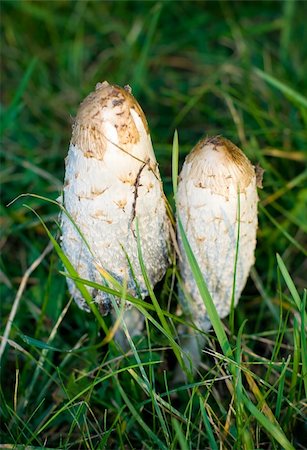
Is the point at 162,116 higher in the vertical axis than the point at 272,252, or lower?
higher

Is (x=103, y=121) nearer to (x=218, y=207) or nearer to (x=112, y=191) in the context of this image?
(x=112, y=191)

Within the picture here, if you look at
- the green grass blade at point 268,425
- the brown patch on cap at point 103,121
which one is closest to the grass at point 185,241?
the green grass blade at point 268,425

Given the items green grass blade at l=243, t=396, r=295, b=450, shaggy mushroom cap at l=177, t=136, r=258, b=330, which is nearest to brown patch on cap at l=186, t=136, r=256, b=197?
shaggy mushroom cap at l=177, t=136, r=258, b=330

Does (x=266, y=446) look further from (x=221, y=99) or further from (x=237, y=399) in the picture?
(x=221, y=99)

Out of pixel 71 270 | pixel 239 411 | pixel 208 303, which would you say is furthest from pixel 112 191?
pixel 239 411

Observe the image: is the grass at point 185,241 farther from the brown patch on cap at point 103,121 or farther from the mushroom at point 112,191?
the brown patch on cap at point 103,121

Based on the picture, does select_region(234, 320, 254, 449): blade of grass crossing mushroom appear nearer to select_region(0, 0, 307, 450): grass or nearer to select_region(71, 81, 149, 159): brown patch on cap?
select_region(0, 0, 307, 450): grass

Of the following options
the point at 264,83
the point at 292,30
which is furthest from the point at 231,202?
the point at 292,30
